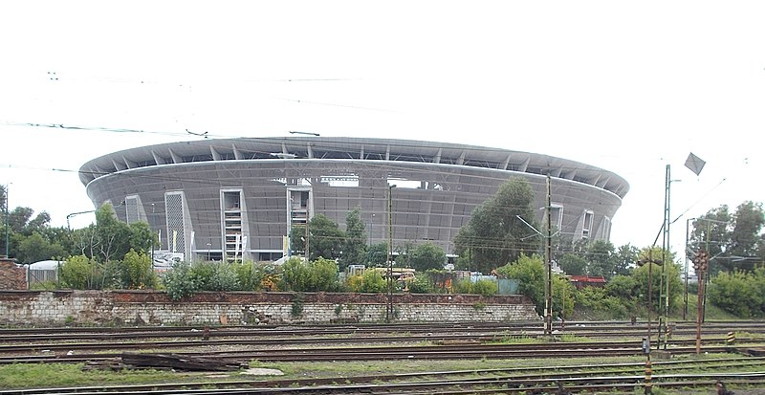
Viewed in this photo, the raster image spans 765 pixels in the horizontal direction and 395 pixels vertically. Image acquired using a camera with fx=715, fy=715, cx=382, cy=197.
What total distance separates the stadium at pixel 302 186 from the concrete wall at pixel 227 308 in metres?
47.2

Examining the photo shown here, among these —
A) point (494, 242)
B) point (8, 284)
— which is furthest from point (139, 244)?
point (8, 284)

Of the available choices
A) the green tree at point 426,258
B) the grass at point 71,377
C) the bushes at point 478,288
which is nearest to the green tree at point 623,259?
the green tree at point 426,258

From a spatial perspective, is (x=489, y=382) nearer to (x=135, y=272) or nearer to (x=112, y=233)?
(x=135, y=272)

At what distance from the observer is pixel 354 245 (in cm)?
7519

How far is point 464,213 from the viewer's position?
9481 centimetres

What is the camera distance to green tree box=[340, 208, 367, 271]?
73.8 m

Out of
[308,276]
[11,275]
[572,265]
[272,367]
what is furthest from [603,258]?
[272,367]

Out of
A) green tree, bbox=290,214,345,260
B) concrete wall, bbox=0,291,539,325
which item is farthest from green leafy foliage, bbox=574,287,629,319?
green tree, bbox=290,214,345,260

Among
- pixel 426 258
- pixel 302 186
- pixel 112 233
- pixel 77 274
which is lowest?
pixel 426 258

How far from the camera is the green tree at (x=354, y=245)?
73.8m

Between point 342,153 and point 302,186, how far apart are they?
6.43 meters

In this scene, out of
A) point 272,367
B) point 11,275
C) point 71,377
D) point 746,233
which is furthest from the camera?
point 746,233

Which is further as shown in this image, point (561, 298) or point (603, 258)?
point (603, 258)

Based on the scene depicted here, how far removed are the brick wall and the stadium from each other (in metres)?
49.7
